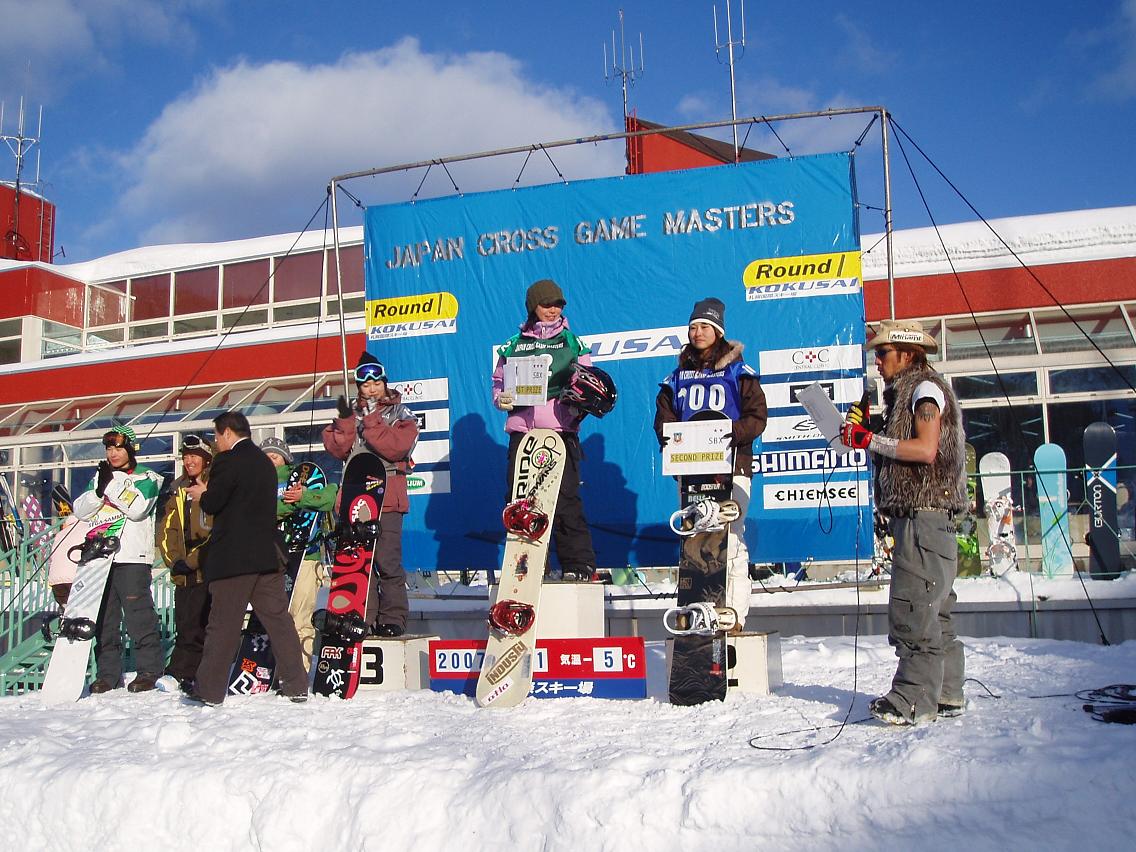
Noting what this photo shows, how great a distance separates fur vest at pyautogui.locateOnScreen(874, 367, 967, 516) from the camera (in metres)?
3.82

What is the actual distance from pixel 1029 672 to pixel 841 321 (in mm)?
3063

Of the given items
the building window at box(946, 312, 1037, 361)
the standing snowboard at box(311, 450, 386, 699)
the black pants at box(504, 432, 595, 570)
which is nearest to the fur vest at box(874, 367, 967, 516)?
the black pants at box(504, 432, 595, 570)

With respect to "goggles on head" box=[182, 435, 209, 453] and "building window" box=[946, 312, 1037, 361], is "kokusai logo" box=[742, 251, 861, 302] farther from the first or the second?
"building window" box=[946, 312, 1037, 361]

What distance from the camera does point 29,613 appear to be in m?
7.54

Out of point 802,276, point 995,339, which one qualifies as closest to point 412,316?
point 802,276

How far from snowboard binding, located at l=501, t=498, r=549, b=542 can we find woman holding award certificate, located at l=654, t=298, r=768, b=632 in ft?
2.49

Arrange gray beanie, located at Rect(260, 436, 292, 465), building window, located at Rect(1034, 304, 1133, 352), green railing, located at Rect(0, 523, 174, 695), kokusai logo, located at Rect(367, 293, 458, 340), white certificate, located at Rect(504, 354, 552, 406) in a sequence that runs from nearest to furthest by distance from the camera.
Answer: white certificate, located at Rect(504, 354, 552, 406)
green railing, located at Rect(0, 523, 174, 695)
gray beanie, located at Rect(260, 436, 292, 465)
kokusai logo, located at Rect(367, 293, 458, 340)
building window, located at Rect(1034, 304, 1133, 352)

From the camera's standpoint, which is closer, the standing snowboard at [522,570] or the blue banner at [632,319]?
the standing snowboard at [522,570]

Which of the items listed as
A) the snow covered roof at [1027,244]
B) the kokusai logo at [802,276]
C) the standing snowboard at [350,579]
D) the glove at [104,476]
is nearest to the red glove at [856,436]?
the standing snowboard at [350,579]

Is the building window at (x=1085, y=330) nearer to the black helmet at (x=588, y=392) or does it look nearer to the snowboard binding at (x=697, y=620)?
the black helmet at (x=588, y=392)

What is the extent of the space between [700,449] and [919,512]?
142cm

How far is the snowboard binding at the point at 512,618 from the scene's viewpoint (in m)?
4.98

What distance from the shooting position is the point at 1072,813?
2.82 m

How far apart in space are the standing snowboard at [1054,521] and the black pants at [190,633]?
6139 mm
